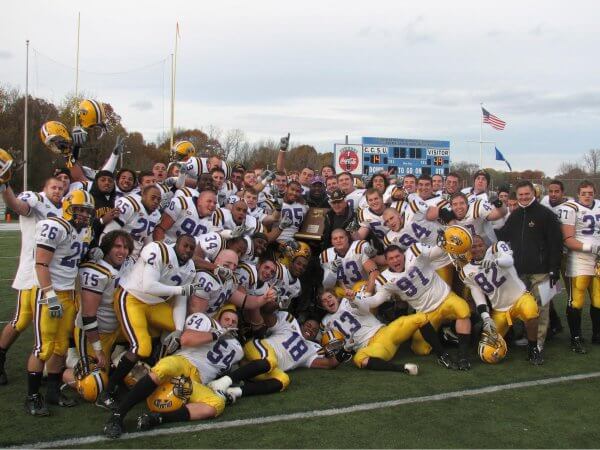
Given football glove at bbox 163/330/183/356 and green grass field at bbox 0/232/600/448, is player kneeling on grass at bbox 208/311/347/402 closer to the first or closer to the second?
green grass field at bbox 0/232/600/448

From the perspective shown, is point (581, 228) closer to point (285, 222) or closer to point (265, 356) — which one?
point (285, 222)

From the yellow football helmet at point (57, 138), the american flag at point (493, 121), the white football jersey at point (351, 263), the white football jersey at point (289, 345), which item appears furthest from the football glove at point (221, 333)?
the american flag at point (493, 121)

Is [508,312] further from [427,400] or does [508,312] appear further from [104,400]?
[104,400]

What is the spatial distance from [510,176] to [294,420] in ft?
111

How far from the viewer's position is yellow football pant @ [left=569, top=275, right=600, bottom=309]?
21.1 feet

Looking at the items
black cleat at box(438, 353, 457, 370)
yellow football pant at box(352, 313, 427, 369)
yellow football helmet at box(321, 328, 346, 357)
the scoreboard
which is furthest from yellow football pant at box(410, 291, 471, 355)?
the scoreboard

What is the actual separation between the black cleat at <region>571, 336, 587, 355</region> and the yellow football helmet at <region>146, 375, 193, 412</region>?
4.21 metres

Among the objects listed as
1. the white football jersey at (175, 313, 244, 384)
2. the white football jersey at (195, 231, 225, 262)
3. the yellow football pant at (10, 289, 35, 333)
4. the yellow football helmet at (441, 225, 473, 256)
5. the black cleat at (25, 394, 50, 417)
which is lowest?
the black cleat at (25, 394, 50, 417)

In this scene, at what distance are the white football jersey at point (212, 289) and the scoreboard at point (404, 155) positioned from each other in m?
14.4

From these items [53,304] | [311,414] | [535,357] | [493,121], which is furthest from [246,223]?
[493,121]

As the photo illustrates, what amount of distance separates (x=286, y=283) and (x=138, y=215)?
1.70 metres

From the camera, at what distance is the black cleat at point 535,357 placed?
5855 mm

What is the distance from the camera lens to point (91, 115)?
6.83 m

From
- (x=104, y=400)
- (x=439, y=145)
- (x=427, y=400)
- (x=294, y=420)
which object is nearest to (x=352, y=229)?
(x=427, y=400)
